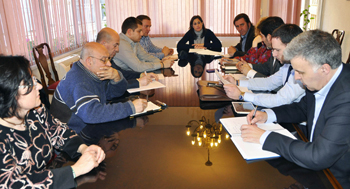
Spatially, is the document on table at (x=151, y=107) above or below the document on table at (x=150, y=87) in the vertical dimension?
below

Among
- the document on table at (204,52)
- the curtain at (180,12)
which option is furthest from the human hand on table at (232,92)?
the curtain at (180,12)

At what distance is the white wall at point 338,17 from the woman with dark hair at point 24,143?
15.1 ft

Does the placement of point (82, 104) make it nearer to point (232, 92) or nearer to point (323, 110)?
point (232, 92)

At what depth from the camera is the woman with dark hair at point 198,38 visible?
443 centimetres

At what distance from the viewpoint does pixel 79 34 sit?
17.0 feet

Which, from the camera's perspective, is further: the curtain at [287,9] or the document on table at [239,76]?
the curtain at [287,9]

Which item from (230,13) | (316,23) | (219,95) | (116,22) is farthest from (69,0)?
(316,23)

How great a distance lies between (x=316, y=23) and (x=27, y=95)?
5.72 metres

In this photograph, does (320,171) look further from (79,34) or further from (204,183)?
(79,34)

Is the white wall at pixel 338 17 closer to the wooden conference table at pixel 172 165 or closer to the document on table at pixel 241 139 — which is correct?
the document on table at pixel 241 139

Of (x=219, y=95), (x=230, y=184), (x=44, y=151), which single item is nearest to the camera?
(x=230, y=184)

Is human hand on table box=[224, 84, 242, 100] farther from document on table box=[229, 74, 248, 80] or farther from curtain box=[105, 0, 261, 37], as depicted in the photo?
curtain box=[105, 0, 261, 37]

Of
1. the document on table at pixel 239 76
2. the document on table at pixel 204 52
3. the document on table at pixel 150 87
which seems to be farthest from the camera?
the document on table at pixel 204 52

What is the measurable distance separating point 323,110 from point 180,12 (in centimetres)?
512
